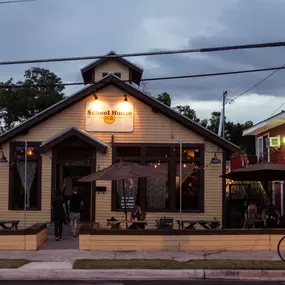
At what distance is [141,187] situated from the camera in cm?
1691

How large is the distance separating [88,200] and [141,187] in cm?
206

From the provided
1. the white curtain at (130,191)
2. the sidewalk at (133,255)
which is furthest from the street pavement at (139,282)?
the white curtain at (130,191)

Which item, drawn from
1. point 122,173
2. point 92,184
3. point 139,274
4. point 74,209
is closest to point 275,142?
point 92,184

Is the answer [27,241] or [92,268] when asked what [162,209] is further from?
[92,268]

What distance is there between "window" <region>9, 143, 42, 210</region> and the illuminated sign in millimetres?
2131

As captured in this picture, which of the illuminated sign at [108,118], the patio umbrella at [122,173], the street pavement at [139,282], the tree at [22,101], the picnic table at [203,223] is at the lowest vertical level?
the street pavement at [139,282]

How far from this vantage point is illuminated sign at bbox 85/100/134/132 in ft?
55.5

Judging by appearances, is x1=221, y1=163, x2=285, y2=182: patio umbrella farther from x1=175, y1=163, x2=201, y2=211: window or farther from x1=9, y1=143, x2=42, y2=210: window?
x1=9, y1=143, x2=42, y2=210: window

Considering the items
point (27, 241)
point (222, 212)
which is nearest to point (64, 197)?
point (27, 241)

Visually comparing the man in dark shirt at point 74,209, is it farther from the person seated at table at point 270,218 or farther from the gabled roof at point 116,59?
the person seated at table at point 270,218

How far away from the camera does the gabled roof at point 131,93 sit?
16578 millimetres

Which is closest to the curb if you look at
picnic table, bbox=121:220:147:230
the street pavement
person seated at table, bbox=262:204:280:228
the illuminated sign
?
the street pavement

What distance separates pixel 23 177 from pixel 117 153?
3.38 m

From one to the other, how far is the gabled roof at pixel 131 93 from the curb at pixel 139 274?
23.9 feet
